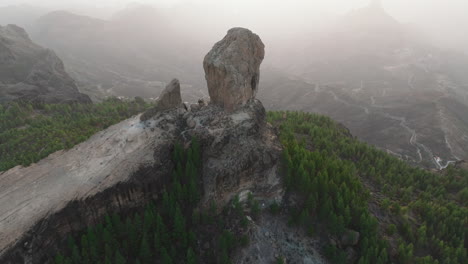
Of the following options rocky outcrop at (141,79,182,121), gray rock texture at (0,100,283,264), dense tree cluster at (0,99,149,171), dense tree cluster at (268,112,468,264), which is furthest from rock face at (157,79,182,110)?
dense tree cluster at (0,99,149,171)

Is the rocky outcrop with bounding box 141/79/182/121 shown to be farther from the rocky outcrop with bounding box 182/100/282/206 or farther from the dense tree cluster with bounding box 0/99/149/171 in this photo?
the dense tree cluster with bounding box 0/99/149/171

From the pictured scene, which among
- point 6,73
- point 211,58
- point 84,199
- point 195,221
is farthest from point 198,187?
point 6,73

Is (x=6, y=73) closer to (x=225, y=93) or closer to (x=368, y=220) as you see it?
(x=225, y=93)

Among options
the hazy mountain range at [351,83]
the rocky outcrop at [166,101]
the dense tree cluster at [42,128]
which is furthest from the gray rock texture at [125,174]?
the hazy mountain range at [351,83]

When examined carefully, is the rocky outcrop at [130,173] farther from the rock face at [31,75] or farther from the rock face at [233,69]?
the rock face at [31,75]

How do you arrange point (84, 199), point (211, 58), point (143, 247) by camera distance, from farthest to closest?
point (211, 58)
point (84, 199)
point (143, 247)

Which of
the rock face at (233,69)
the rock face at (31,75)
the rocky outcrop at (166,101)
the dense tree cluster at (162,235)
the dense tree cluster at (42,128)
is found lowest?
the rock face at (31,75)
